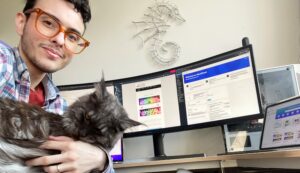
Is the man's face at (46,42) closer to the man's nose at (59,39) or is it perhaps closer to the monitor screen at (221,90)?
the man's nose at (59,39)

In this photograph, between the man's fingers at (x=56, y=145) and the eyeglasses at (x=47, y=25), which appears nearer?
the man's fingers at (x=56, y=145)

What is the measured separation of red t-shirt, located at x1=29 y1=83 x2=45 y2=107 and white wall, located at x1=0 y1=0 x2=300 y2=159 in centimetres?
86

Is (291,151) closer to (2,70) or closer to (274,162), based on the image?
(274,162)

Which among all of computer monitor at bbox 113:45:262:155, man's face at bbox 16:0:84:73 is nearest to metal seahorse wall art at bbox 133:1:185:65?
computer monitor at bbox 113:45:262:155

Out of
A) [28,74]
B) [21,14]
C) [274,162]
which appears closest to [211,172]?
[274,162]

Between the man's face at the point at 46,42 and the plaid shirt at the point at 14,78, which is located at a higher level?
the man's face at the point at 46,42

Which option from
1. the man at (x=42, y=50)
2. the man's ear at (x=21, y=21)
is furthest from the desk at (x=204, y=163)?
the man's ear at (x=21, y=21)

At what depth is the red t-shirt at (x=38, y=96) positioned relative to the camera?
3.92ft

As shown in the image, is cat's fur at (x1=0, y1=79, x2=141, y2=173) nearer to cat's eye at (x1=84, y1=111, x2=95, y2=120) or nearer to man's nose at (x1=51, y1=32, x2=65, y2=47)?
cat's eye at (x1=84, y1=111, x2=95, y2=120)

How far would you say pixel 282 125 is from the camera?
3.66ft

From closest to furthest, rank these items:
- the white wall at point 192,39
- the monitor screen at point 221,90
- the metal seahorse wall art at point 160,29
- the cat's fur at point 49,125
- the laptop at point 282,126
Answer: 1. the cat's fur at point 49,125
2. the laptop at point 282,126
3. the monitor screen at point 221,90
4. the white wall at point 192,39
5. the metal seahorse wall art at point 160,29

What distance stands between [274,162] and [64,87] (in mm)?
1354

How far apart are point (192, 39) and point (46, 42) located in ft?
3.51

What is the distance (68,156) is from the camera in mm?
787
